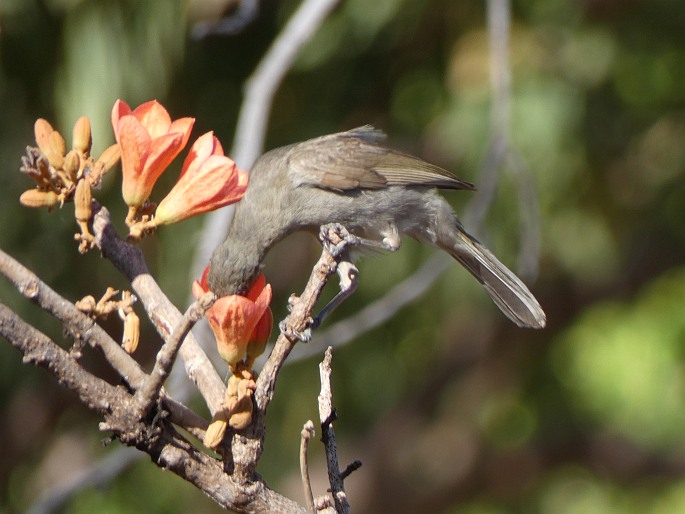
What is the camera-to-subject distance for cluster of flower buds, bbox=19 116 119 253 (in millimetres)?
1531

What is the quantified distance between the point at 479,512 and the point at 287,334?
5429mm

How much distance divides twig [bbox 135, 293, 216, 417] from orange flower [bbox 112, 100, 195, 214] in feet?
1.35

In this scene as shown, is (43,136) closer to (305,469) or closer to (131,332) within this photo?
(131,332)

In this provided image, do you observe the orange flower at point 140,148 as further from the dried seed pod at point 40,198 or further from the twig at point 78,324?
the twig at point 78,324

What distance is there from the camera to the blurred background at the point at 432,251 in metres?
5.20

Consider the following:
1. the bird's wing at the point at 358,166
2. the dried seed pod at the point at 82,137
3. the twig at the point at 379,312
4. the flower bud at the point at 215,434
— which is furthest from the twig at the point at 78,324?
the twig at the point at 379,312

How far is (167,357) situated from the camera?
4.37 feet

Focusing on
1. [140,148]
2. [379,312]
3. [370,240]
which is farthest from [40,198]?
[379,312]

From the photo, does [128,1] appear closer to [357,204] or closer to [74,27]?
[74,27]

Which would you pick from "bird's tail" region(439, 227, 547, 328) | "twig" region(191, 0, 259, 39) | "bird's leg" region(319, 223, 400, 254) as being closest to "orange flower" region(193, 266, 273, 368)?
"bird's leg" region(319, 223, 400, 254)

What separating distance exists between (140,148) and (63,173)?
146mm

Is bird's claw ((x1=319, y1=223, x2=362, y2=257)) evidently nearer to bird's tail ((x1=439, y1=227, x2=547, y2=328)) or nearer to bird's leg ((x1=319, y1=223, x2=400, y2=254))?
bird's leg ((x1=319, y1=223, x2=400, y2=254))

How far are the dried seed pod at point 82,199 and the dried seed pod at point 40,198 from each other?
36 millimetres

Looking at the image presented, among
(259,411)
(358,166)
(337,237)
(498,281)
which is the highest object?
(259,411)
